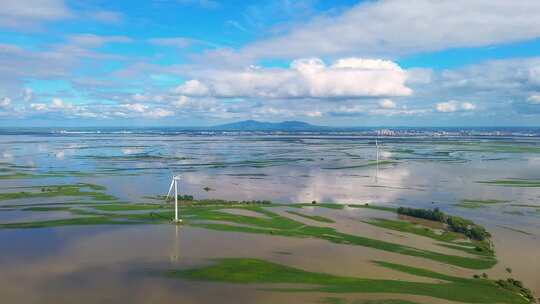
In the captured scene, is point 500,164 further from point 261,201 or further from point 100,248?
point 100,248

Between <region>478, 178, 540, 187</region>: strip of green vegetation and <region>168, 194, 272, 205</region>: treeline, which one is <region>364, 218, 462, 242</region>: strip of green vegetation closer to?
<region>168, 194, 272, 205</region>: treeline

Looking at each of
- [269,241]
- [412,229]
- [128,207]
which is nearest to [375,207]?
[412,229]

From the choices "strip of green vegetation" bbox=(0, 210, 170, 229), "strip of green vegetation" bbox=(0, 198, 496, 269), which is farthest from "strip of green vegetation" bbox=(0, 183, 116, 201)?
"strip of green vegetation" bbox=(0, 210, 170, 229)

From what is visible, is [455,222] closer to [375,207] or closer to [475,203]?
[375,207]

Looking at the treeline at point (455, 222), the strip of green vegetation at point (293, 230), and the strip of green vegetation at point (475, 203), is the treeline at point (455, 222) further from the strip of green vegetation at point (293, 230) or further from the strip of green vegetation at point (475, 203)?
the strip of green vegetation at point (475, 203)

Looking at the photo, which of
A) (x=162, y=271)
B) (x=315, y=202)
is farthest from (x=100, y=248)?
(x=315, y=202)

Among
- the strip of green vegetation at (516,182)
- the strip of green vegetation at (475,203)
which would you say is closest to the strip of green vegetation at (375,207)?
the strip of green vegetation at (475,203)
